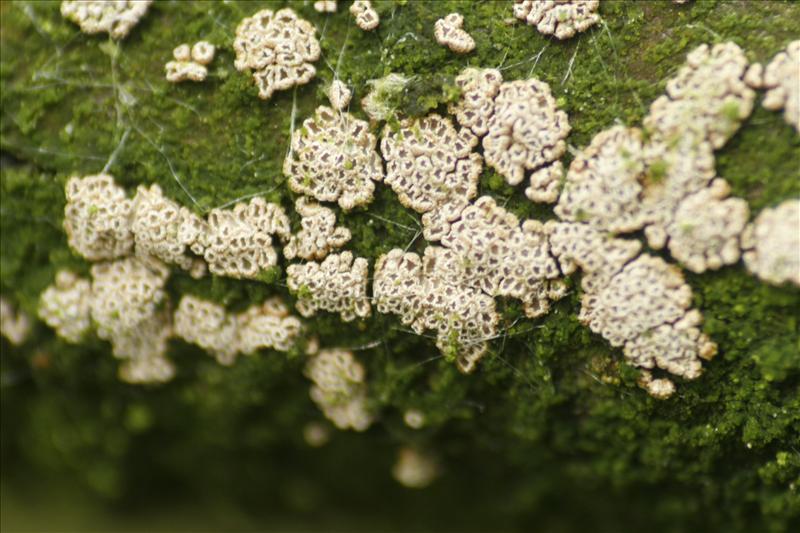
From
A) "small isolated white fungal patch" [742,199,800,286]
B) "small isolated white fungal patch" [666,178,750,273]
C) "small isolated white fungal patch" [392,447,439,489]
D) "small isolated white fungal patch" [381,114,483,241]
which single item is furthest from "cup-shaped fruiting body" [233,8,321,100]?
"small isolated white fungal patch" [392,447,439,489]

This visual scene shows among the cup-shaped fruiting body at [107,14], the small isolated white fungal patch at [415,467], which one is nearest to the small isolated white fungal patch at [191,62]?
the cup-shaped fruiting body at [107,14]

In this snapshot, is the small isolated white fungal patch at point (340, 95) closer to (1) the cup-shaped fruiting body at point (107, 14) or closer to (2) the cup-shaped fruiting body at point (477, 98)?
(2) the cup-shaped fruiting body at point (477, 98)

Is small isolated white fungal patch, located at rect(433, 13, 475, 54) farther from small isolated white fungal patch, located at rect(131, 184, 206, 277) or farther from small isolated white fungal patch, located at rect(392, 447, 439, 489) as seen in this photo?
small isolated white fungal patch, located at rect(392, 447, 439, 489)

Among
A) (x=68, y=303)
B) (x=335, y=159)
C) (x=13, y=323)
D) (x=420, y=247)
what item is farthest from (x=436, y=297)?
(x=13, y=323)

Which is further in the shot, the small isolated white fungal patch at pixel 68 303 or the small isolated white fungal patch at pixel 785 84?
the small isolated white fungal patch at pixel 68 303

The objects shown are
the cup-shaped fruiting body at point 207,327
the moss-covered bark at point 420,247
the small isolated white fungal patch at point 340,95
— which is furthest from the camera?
the cup-shaped fruiting body at point 207,327

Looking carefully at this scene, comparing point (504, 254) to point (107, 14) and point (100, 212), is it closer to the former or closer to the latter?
point (100, 212)

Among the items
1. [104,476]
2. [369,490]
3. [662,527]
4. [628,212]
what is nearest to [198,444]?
[104,476]
